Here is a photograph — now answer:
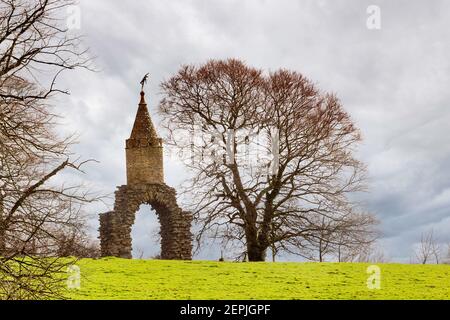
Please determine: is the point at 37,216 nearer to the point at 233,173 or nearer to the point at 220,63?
the point at 233,173

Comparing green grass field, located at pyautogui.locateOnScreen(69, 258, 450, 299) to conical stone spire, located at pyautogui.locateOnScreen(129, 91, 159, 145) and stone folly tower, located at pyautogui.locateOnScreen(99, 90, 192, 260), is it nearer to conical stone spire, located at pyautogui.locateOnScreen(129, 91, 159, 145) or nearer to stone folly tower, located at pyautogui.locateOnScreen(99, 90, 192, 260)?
stone folly tower, located at pyautogui.locateOnScreen(99, 90, 192, 260)

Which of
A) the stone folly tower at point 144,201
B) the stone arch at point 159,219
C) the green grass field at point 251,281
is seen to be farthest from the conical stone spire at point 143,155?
the green grass field at point 251,281

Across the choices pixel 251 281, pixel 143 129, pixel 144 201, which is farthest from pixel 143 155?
pixel 251 281

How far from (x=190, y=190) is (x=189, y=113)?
3.54m

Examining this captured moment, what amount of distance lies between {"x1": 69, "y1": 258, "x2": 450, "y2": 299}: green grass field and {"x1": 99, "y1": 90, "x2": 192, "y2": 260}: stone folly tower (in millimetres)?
3755

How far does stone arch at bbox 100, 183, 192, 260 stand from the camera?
29719 mm

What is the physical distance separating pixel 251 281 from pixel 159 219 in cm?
1222

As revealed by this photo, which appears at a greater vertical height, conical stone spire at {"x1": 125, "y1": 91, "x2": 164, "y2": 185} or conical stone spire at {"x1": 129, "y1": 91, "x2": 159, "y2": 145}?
conical stone spire at {"x1": 129, "y1": 91, "x2": 159, "y2": 145}

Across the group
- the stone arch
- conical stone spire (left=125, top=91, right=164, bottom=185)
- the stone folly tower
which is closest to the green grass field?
the stone arch

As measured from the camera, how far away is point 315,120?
95.6 feet

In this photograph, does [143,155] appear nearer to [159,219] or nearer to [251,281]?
[159,219]
